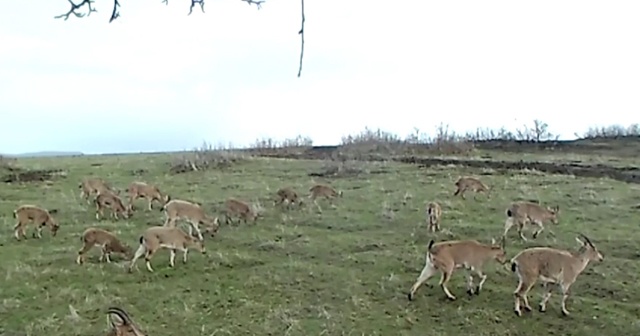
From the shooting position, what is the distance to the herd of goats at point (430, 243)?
11766mm

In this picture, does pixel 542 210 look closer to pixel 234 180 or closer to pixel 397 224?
pixel 397 224

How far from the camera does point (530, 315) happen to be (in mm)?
11516

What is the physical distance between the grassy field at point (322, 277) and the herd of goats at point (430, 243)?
0.24 metres

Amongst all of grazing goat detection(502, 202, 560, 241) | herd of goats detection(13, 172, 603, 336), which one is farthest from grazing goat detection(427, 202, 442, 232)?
grazing goat detection(502, 202, 560, 241)

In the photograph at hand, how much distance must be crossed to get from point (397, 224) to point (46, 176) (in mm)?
13952

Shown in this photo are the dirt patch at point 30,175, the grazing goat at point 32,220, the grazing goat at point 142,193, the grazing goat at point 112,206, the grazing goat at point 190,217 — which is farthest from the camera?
the dirt patch at point 30,175

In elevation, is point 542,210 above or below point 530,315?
above

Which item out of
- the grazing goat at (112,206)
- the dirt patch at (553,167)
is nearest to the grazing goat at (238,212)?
the grazing goat at (112,206)

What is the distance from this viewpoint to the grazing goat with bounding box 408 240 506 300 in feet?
39.8

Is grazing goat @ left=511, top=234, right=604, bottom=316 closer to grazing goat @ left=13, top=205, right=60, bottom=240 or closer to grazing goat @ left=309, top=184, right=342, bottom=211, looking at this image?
grazing goat @ left=309, top=184, right=342, bottom=211

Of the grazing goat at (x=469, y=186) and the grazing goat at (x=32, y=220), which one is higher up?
the grazing goat at (x=469, y=186)

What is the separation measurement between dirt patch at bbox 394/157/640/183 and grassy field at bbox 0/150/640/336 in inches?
199

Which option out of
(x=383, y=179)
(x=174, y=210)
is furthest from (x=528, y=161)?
(x=174, y=210)

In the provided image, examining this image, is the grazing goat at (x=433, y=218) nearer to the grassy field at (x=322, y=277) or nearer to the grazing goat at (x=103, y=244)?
the grassy field at (x=322, y=277)
